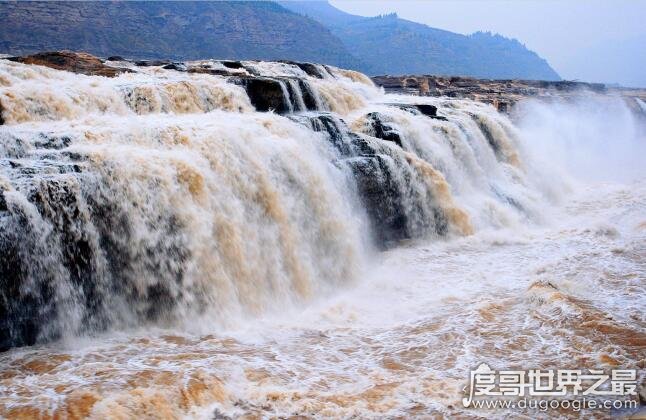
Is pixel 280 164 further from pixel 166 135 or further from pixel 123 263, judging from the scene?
pixel 123 263

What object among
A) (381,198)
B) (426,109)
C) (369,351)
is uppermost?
(426,109)

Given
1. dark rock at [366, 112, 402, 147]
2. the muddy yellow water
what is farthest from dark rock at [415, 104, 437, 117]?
the muddy yellow water

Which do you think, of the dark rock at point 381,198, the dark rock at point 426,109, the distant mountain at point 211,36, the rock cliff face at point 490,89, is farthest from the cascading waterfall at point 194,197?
the distant mountain at point 211,36

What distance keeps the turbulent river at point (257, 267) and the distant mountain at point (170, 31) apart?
66.5 meters

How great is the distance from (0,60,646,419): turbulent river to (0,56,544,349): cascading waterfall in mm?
33

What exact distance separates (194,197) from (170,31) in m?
104

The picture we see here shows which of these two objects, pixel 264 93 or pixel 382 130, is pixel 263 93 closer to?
pixel 264 93

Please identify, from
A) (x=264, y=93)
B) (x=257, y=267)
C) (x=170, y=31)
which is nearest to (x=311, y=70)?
(x=264, y=93)

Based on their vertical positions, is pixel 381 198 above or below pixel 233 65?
below

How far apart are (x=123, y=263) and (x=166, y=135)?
2.64 metres

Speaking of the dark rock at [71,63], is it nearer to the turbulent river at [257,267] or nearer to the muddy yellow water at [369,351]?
the turbulent river at [257,267]

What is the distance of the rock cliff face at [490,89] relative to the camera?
31078mm

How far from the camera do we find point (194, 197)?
26.9 ft

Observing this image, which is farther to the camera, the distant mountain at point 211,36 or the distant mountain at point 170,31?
the distant mountain at point 211,36
